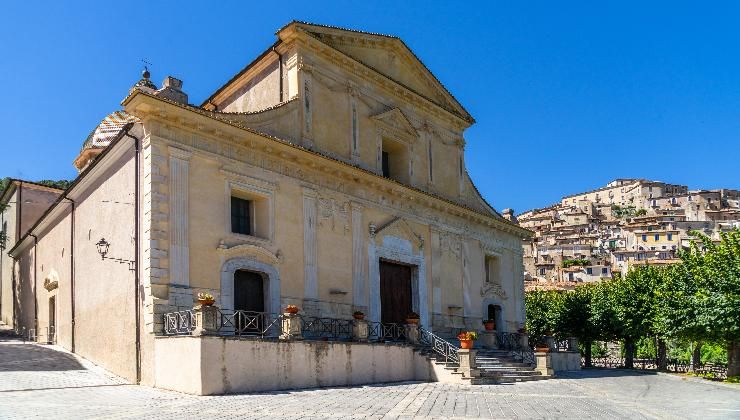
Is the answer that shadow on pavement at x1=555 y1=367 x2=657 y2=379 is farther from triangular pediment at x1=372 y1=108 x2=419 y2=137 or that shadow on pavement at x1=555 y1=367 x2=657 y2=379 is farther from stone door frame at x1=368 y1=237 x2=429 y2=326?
triangular pediment at x1=372 y1=108 x2=419 y2=137

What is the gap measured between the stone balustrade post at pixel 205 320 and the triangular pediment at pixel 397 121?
40.8 feet

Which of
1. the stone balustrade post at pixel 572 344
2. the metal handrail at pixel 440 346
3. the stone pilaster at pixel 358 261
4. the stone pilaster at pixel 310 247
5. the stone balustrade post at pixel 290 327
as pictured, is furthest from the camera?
the stone balustrade post at pixel 572 344

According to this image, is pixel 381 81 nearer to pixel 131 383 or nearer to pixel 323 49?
pixel 323 49

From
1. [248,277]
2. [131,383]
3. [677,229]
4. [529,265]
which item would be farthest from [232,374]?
[677,229]

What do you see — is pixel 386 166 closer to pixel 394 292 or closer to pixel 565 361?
pixel 394 292

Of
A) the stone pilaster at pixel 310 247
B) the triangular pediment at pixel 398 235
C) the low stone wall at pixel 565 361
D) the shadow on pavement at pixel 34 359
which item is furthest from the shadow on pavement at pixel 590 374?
the shadow on pavement at pixel 34 359

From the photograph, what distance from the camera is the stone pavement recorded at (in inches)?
456

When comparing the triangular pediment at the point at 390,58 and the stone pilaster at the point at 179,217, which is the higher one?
the triangular pediment at the point at 390,58

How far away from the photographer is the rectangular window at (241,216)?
1902 centimetres

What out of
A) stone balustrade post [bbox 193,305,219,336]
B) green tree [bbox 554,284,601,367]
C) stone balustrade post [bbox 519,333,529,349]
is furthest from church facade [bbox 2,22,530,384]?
green tree [bbox 554,284,601,367]

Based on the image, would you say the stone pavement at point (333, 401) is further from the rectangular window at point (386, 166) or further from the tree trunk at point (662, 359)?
the tree trunk at point (662, 359)

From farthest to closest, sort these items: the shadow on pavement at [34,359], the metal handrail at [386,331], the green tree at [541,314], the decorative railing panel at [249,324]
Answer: the green tree at [541,314] → the metal handrail at [386,331] → the shadow on pavement at [34,359] → the decorative railing panel at [249,324]

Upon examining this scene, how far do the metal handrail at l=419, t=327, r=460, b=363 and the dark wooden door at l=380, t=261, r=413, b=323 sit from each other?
127 centimetres

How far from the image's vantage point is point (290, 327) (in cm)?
1638
